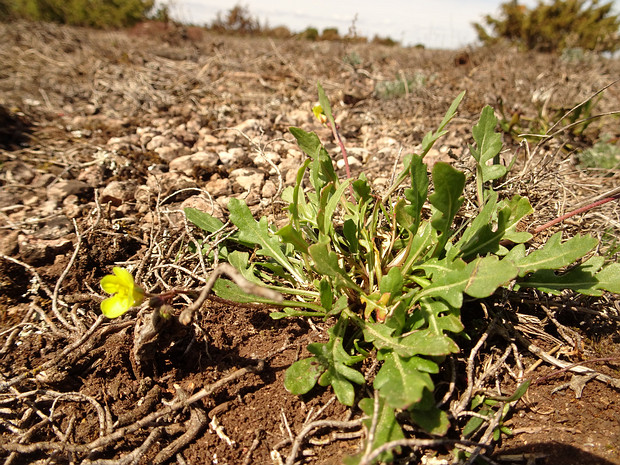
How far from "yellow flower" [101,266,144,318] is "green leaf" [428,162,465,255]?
1.10 m

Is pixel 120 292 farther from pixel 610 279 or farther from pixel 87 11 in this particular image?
pixel 87 11

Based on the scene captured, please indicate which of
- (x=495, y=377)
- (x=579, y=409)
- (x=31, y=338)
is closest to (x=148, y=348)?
(x=31, y=338)

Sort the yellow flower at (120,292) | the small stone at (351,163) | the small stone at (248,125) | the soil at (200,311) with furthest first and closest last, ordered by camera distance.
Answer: the small stone at (248,125) → the small stone at (351,163) → the soil at (200,311) → the yellow flower at (120,292)

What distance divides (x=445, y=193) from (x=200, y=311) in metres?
1.21

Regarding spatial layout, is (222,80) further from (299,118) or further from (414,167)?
(414,167)

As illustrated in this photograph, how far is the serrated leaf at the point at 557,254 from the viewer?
1.45 meters

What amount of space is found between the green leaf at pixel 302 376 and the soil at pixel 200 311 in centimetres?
12

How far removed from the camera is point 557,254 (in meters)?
1.51

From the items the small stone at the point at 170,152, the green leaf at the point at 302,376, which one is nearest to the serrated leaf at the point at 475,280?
the green leaf at the point at 302,376

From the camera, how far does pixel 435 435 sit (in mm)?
1321

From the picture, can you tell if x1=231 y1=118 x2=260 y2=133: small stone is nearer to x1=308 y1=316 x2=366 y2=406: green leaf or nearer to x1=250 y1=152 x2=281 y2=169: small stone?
x1=250 y1=152 x2=281 y2=169: small stone

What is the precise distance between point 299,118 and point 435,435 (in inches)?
117

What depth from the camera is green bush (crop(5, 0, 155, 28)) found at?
1042cm

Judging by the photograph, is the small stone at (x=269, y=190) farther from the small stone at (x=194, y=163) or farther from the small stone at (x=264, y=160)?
the small stone at (x=194, y=163)
